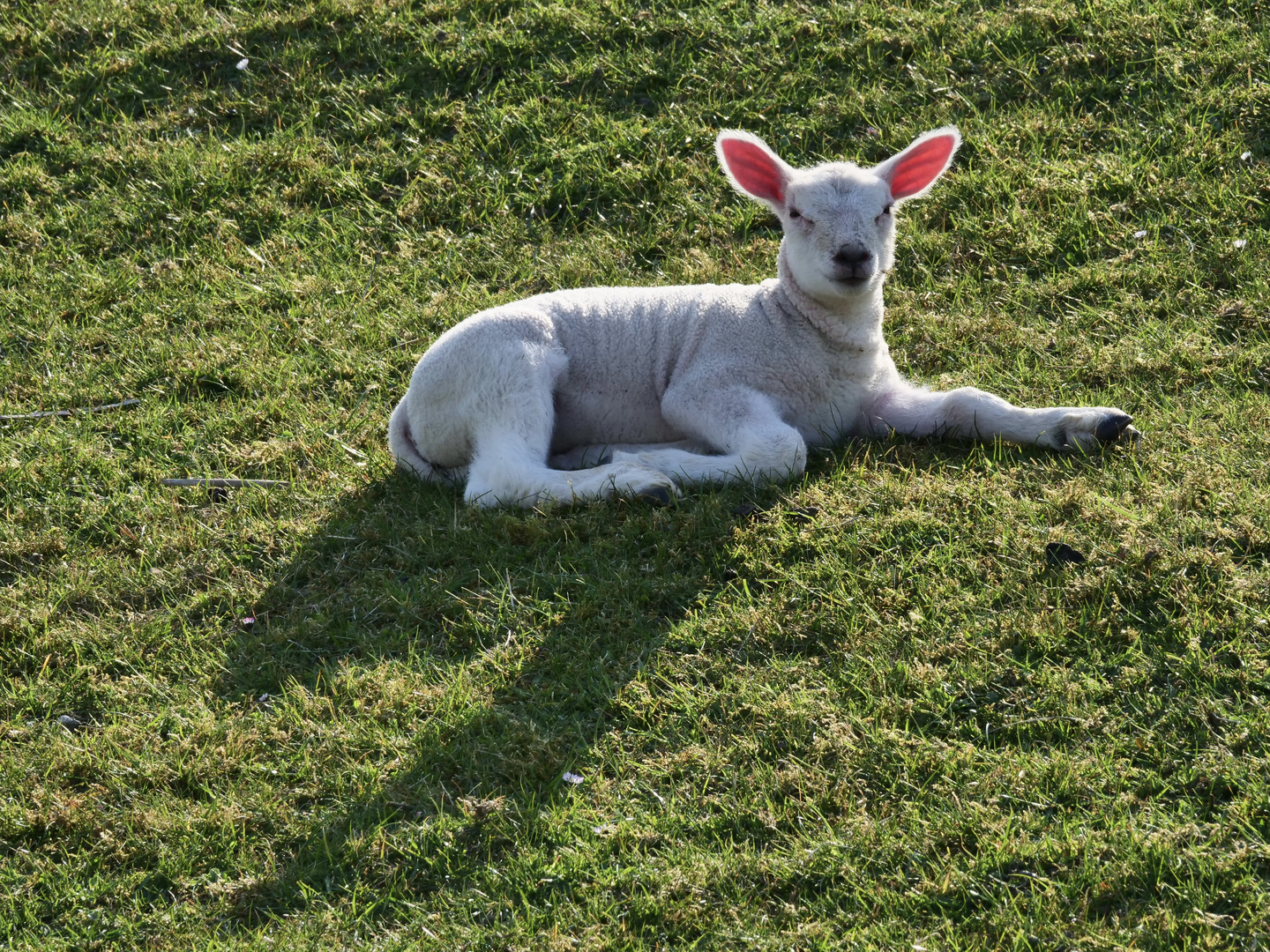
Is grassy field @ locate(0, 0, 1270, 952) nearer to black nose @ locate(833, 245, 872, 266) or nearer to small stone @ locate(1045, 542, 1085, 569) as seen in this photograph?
small stone @ locate(1045, 542, 1085, 569)

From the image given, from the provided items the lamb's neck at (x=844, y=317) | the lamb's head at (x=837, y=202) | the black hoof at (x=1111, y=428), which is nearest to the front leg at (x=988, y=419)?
the black hoof at (x=1111, y=428)

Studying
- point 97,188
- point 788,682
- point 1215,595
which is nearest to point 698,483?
point 788,682

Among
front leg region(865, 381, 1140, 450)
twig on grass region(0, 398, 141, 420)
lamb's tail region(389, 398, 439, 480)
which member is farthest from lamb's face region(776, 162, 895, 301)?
twig on grass region(0, 398, 141, 420)

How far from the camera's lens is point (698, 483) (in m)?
5.50

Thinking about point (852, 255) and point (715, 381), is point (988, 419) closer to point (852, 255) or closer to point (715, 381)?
point (852, 255)

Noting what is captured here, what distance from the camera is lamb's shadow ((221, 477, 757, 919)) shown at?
13.8ft

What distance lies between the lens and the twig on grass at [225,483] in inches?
245

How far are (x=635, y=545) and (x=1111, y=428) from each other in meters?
1.93

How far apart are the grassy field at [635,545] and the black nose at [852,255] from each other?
2.61 ft

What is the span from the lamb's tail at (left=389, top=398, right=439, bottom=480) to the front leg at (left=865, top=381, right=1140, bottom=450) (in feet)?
6.46

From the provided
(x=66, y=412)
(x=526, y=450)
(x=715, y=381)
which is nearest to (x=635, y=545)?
(x=526, y=450)

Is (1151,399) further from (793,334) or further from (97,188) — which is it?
(97,188)

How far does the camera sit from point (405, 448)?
6.17 metres

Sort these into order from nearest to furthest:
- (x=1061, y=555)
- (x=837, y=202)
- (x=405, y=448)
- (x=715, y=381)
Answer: (x=1061, y=555) → (x=837, y=202) → (x=715, y=381) → (x=405, y=448)
